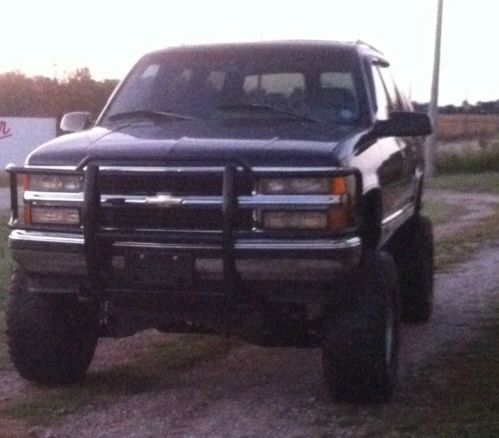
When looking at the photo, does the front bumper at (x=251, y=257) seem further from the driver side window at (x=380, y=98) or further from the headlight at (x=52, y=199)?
the driver side window at (x=380, y=98)

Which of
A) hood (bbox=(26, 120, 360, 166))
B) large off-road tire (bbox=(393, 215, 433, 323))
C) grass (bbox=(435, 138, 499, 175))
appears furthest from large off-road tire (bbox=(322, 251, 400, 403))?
grass (bbox=(435, 138, 499, 175))

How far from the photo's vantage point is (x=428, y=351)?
30.3 feet

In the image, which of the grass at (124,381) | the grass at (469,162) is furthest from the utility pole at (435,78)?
the grass at (124,381)

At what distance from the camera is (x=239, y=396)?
774cm

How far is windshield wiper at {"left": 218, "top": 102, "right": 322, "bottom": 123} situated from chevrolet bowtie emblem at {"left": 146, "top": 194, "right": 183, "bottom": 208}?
118 centimetres

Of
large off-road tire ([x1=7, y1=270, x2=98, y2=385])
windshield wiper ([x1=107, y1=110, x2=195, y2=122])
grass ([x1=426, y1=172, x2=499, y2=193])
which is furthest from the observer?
grass ([x1=426, y1=172, x2=499, y2=193])

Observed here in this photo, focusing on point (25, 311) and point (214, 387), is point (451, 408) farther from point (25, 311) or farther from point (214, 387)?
point (25, 311)

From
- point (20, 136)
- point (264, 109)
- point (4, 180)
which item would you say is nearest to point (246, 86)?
point (264, 109)

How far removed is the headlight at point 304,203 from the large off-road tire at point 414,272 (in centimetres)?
335

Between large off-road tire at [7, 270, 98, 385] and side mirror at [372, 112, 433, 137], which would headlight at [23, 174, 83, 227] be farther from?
side mirror at [372, 112, 433, 137]

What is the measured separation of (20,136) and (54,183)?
103ft

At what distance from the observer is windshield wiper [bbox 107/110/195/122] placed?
8.19m

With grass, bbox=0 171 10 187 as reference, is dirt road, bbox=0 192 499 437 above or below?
above

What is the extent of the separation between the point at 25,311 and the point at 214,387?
1.14 metres
